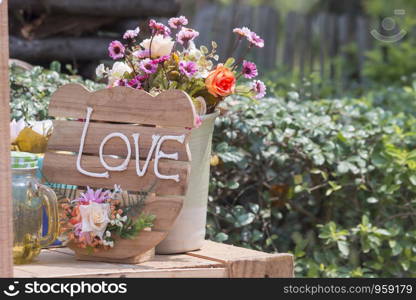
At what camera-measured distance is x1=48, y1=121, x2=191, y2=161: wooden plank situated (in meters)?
2.34

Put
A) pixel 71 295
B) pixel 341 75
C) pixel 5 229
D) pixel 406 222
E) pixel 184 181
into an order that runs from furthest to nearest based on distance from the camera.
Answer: pixel 341 75 < pixel 406 222 < pixel 184 181 < pixel 71 295 < pixel 5 229

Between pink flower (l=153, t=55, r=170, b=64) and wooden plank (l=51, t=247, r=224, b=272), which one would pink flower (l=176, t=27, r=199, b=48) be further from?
wooden plank (l=51, t=247, r=224, b=272)

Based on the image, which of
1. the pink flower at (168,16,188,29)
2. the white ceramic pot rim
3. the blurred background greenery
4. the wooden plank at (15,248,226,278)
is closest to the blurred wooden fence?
the blurred background greenery

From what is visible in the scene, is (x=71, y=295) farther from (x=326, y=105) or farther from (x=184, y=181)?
(x=326, y=105)

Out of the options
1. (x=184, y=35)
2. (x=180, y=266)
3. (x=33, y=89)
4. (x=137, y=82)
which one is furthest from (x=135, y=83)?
(x=33, y=89)

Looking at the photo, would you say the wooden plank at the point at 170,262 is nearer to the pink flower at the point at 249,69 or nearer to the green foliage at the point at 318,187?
the pink flower at the point at 249,69

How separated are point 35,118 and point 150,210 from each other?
1183mm

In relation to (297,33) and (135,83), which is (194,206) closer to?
(135,83)

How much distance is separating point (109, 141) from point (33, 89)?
1.23 metres

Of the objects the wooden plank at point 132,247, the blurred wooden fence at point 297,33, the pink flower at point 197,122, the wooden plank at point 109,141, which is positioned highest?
the blurred wooden fence at point 297,33

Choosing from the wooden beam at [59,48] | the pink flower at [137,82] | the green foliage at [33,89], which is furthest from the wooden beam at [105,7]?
the pink flower at [137,82]

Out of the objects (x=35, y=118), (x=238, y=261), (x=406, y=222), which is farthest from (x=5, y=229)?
(x=406, y=222)

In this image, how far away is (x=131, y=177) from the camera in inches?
94.0

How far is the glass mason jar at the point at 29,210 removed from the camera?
2.31 metres
